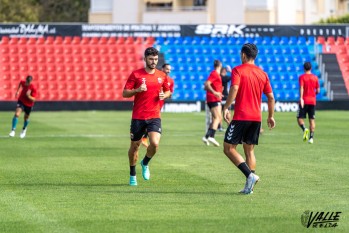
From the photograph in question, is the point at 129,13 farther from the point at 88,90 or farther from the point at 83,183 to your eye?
the point at 83,183

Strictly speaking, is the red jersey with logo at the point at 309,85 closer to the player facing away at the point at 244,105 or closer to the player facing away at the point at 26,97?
the player facing away at the point at 26,97

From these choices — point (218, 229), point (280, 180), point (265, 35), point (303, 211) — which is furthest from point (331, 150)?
point (265, 35)

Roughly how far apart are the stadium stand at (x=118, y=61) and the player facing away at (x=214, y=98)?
2426 cm

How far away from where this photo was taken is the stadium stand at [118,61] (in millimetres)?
52781

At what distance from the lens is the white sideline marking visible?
11.9 metres

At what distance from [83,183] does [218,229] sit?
5.82 m

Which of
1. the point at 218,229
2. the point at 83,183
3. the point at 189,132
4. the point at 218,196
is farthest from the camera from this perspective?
the point at 189,132

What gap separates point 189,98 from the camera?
5253 cm

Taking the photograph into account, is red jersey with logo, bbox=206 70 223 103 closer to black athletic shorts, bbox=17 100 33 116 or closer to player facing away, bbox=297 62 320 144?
player facing away, bbox=297 62 320 144

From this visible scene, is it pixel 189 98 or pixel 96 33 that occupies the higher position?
pixel 96 33

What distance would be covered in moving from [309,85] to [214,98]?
2854mm

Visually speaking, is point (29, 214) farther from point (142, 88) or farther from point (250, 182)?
point (142, 88)

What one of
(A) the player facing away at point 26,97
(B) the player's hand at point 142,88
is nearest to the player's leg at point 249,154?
(B) the player's hand at point 142,88

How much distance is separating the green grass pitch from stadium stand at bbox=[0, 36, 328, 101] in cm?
2192
